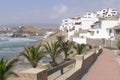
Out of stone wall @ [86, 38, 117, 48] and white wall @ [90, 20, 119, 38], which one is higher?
white wall @ [90, 20, 119, 38]

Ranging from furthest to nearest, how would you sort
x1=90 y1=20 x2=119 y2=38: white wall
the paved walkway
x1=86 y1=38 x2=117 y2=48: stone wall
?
x1=90 y1=20 x2=119 y2=38: white wall
x1=86 y1=38 x2=117 y2=48: stone wall
the paved walkway

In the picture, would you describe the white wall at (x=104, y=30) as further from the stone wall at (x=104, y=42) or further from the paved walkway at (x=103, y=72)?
the paved walkway at (x=103, y=72)

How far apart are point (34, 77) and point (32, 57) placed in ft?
60.0

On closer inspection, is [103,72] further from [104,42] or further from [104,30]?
[104,30]

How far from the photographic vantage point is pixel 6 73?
14.2 m

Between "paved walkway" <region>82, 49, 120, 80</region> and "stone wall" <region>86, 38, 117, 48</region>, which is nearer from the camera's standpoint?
"paved walkway" <region>82, 49, 120, 80</region>

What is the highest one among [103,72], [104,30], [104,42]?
[103,72]

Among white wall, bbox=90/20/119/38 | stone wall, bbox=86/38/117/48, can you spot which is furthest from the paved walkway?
white wall, bbox=90/20/119/38

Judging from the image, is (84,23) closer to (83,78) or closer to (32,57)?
(32,57)

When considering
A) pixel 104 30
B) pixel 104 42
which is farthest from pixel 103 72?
pixel 104 30

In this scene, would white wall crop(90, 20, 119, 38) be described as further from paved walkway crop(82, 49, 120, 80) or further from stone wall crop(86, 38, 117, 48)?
paved walkway crop(82, 49, 120, 80)

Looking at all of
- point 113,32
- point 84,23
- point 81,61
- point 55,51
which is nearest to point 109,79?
point 81,61

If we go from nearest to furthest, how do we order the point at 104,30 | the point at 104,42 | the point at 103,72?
the point at 103,72 < the point at 104,42 < the point at 104,30

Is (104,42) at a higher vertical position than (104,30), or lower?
lower
